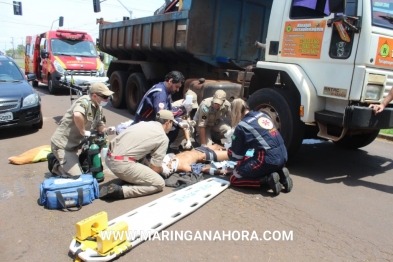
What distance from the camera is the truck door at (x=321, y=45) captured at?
4.09m

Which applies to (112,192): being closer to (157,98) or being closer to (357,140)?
(157,98)

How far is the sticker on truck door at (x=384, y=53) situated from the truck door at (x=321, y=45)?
10.6 inches

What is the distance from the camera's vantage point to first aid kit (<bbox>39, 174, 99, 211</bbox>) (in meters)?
3.44

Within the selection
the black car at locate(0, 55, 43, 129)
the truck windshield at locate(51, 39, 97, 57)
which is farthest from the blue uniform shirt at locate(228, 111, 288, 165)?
the truck windshield at locate(51, 39, 97, 57)

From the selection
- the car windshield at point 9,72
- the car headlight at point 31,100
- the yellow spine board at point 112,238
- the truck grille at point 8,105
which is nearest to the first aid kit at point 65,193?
the yellow spine board at point 112,238

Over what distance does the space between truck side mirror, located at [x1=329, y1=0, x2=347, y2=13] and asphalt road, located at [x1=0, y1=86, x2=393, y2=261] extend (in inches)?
84.5

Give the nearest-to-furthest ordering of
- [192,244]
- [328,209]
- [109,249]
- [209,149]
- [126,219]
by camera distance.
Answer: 1. [109,249]
2. [192,244]
3. [126,219]
4. [328,209]
5. [209,149]

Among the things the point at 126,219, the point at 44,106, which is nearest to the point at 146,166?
the point at 126,219

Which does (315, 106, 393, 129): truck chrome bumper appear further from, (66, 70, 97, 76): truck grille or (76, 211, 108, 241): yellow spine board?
(66, 70, 97, 76): truck grille

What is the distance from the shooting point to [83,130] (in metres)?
4.16

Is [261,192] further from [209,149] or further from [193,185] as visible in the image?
[209,149]

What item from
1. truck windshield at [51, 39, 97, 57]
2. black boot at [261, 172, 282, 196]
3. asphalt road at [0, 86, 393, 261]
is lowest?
asphalt road at [0, 86, 393, 261]

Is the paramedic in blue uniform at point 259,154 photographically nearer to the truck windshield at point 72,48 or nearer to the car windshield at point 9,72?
the car windshield at point 9,72

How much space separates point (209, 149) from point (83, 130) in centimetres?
189
